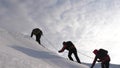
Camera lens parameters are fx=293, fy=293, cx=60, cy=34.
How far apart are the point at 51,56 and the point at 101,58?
2.60 meters

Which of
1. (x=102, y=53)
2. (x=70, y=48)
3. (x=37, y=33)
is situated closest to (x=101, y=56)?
(x=102, y=53)

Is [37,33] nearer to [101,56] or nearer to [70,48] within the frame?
[70,48]

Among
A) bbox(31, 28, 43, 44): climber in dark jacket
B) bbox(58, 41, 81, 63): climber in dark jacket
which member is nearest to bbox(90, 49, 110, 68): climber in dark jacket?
bbox(58, 41, 81, 63): climber in dark jacket

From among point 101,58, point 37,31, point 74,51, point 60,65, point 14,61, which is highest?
point 37,31

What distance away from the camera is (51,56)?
1474 centimetres

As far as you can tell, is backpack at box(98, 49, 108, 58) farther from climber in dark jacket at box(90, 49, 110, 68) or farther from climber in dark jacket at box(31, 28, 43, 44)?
climber in dark jacket at box(31, 28, 43, 44)

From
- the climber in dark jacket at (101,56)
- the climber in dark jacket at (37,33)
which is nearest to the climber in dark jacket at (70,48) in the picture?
the climber in dark jacket at (101,56)

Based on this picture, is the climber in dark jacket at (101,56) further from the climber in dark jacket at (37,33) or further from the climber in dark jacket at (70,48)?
the climber in dark jacket at (37,33)

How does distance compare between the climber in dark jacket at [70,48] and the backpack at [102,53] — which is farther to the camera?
the climber in dark jacket at [70,48]

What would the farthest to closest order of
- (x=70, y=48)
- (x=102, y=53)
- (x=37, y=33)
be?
(x=37, y=33), (x=70, y=48), (x=102, y=53)

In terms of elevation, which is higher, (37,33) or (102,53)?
(37,33)

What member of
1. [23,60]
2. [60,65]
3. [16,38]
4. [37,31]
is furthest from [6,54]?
[37,31]

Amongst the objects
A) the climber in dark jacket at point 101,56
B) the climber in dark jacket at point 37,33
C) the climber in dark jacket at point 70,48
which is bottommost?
the climber in dark jacket at point 101,56

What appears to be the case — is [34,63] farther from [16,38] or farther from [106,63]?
[16,38]
